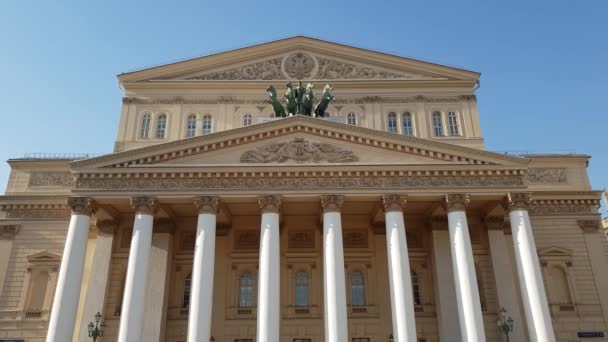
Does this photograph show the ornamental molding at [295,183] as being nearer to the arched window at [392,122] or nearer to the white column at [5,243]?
the white column at [5,243]

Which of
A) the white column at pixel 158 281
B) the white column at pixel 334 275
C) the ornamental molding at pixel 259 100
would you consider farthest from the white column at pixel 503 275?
the white column at pixel 158 281

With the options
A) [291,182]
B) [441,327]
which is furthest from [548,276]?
[291,182]

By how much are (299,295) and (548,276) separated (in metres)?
12.5

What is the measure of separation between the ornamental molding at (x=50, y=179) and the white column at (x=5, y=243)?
242 centimetres

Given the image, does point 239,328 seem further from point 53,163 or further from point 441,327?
point 53,163

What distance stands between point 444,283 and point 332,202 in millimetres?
6817

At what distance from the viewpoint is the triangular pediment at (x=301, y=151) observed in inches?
925

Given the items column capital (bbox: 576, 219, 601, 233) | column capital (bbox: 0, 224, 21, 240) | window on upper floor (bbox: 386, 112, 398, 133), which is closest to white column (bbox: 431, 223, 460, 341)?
window on upper floor (bbox: 386, 112, 398, 133)

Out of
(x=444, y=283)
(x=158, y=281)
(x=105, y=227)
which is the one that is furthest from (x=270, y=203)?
(x=444, y=283)

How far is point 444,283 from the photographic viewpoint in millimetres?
24969

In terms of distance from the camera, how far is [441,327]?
24.5 m

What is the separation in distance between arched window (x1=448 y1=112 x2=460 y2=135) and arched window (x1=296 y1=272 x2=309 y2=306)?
467 inches

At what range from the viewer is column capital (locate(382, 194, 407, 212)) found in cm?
2288

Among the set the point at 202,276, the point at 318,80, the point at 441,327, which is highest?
the point at 318,80
